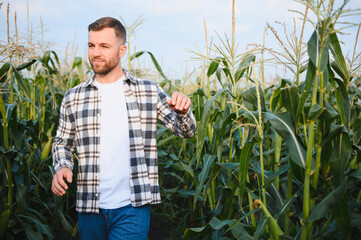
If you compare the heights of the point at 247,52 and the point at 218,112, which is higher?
the point at 247,52

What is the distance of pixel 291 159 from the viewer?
1.70 meters

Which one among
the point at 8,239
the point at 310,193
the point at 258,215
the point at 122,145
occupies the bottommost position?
the point at 8,239

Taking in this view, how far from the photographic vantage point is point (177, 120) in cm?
221

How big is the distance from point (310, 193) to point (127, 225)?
112 centimetres

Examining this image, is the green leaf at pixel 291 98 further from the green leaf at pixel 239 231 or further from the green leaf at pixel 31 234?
the green leaf at pixel 31 234

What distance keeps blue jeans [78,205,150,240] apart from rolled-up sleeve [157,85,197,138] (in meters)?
0.55

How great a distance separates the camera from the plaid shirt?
217 centimetres

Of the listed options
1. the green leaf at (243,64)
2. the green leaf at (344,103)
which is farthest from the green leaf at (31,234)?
the green leaf at (344,103)

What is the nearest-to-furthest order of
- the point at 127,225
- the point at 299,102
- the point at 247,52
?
1. the point at 299,102
2. the point at 127,225
3. the point at 247,52

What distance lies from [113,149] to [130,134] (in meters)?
0.15

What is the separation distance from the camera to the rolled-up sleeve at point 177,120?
218cm

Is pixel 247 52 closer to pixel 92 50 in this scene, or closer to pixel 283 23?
pixel 283 23

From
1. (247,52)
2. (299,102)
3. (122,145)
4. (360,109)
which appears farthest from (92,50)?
(360,109)

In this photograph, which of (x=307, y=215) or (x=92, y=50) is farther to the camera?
(x=92, y=50)
